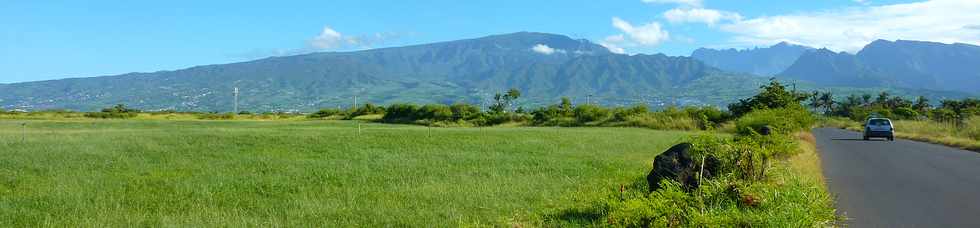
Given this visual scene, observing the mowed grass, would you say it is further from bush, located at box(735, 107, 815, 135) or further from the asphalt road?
bush, located at box(735, 107, 815, 135)

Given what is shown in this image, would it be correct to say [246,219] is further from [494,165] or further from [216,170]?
[494,165]

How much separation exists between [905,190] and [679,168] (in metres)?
5.79

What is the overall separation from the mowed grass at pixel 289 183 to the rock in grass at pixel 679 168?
3.13 feet

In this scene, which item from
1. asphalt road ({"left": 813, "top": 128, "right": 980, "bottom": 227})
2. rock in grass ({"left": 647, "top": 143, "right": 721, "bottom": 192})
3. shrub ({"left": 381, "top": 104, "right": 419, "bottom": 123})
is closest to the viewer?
asphalt road ({"left": 813, "top": 128, "right": 980, "bottom": 227})

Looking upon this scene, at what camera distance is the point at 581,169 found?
55.5 feet

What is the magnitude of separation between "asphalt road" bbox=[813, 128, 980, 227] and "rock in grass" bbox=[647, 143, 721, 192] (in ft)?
6.74

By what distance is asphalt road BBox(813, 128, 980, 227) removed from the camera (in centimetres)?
1043

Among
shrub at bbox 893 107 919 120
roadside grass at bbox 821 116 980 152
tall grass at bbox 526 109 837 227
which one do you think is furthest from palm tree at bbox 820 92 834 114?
tall grass at bbox 526 109 837 227

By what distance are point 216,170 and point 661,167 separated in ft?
31.5

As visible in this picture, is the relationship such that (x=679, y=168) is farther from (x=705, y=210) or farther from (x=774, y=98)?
(x=774, y=98)

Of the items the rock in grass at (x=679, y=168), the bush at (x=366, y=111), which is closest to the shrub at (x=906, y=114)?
the bush at (x=366, y=111)

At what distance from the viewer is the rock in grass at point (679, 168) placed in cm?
1098

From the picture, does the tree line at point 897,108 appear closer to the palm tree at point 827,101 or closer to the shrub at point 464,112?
the palm tree at point 827,101

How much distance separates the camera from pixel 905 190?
14.0 meters
